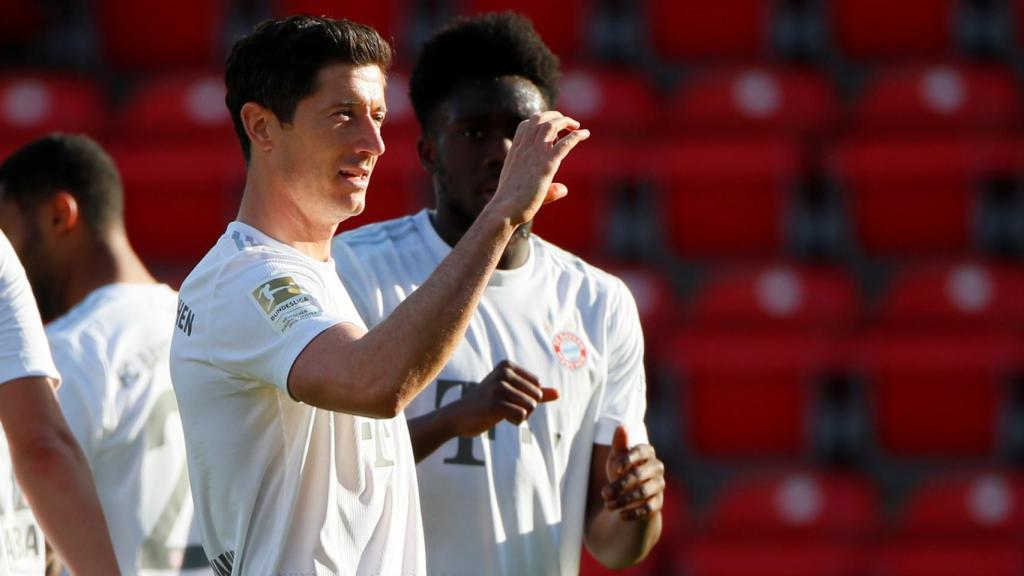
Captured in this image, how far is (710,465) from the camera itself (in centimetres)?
722

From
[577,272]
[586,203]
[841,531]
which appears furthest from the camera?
[586,203]

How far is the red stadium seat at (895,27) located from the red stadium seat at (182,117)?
3.03m

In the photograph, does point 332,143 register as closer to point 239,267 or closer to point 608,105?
point 239,267

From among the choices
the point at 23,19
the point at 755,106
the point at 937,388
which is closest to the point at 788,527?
the point at 937,388

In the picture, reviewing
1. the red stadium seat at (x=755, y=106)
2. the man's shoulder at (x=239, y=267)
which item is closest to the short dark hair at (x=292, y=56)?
the man's shoulder at (x=239, y=267)

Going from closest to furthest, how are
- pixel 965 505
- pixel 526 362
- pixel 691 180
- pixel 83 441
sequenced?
pixel 526 362 → pixel 83 441 → pixel 965 505 → pixel 691 180

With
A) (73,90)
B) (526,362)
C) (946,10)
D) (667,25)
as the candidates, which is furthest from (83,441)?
(946,10)

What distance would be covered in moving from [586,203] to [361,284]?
405cm

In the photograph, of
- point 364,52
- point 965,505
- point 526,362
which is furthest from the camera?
point 965,505

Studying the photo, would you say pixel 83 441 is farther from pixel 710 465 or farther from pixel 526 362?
pixel 710 465

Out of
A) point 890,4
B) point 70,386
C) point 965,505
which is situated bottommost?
point 965,505

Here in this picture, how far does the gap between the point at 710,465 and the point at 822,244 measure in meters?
1.23

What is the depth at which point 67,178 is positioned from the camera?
399 centimetres

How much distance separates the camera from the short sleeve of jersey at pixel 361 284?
3.41 m
